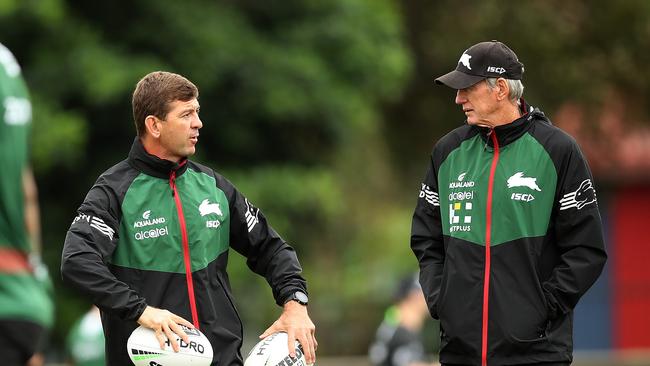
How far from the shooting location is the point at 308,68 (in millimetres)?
15336

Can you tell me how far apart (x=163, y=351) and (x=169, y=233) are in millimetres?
579

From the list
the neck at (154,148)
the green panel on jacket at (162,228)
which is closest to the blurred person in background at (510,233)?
the green panel on jacket at (162,228)

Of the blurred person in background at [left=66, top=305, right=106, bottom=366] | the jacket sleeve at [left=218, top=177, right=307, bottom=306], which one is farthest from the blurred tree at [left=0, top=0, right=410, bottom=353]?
the jacket sleeve at [left=218, top=177, right=307, bottom=306]

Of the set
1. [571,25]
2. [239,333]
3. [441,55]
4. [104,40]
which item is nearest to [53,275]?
[104,40]

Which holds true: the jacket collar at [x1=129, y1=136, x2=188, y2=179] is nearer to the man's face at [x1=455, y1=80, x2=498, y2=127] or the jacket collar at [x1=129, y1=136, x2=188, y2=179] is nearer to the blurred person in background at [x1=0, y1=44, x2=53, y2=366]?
the blurred person in background at [x1=0, y1=44, x2=53, y2=366]

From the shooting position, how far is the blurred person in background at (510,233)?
569cm

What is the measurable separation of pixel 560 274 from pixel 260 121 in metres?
10.5

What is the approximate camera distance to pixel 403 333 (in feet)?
33.4

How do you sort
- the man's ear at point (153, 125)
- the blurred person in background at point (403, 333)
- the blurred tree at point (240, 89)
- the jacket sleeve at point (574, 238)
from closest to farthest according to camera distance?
the jacket sleeve at point (574, 238), the man's ear at point (153, 125), the blurred person in background at point (403, 333), the blurred tree at point (240, 89)

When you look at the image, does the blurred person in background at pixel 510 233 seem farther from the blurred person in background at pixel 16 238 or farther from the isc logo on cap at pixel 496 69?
the blurred person in background at pixel 16 238

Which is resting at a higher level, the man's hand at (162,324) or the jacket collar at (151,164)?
the jacket collar at (151,164)

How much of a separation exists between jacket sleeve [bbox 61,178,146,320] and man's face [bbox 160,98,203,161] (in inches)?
16.9

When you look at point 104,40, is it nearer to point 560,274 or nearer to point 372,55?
point 372,55

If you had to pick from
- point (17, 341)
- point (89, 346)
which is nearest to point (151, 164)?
point (17, 341)
